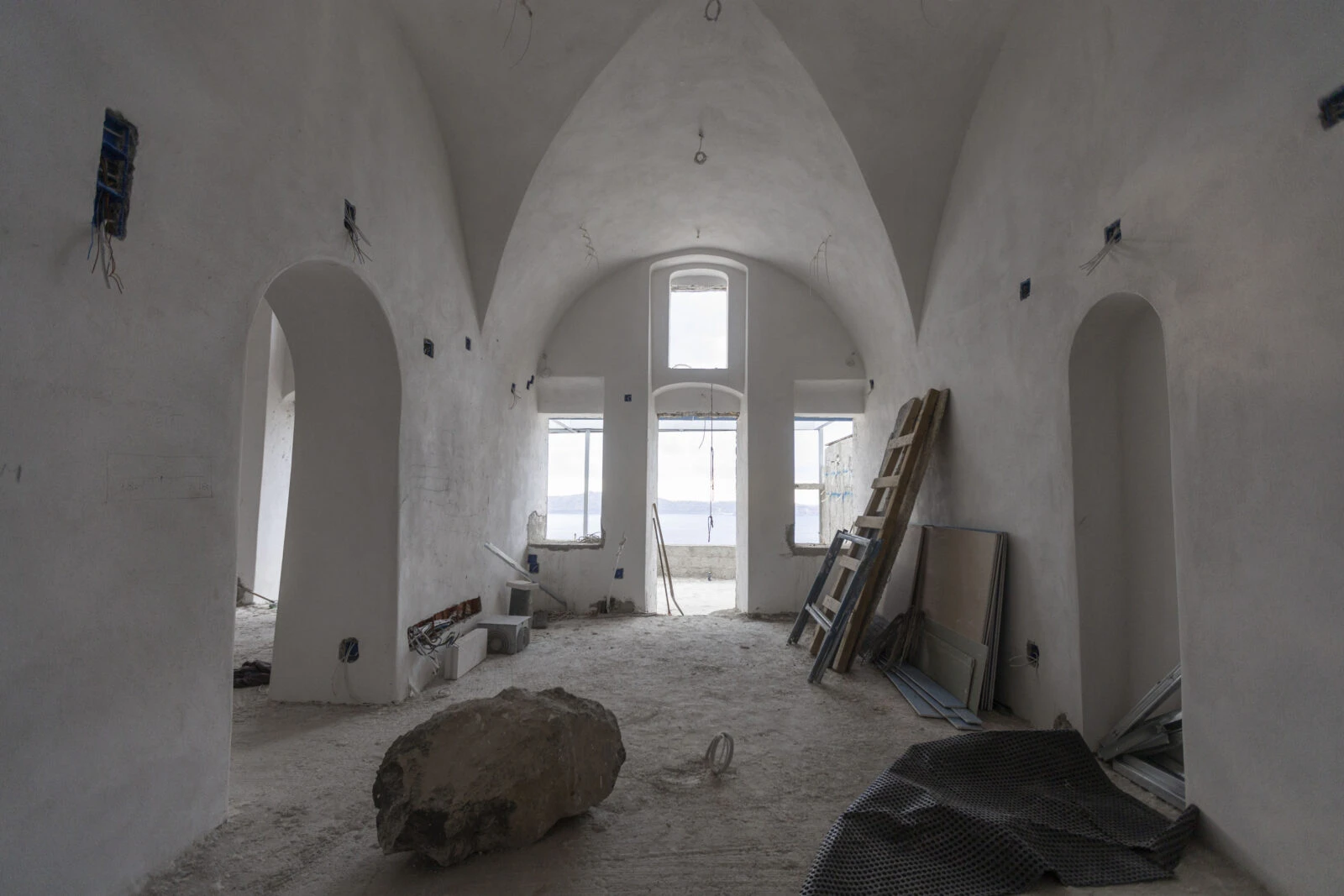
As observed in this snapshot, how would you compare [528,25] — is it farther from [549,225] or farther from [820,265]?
[820,265]

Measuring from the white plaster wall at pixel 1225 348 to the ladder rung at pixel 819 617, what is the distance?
1.60 metres

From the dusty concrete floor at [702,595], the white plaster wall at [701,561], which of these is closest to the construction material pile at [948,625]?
the dusty concrete floor at [702,595]

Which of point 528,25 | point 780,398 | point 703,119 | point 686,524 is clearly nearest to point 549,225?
point 703,119

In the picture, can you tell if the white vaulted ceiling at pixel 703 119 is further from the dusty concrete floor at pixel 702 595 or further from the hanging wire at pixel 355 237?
the dusty concrete floor at pixel 702 595

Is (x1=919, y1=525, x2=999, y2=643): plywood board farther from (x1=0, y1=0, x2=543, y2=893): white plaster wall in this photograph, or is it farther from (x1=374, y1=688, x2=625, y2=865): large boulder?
(x1=0, y1=0, x2=543, y2=893): white plaster wall

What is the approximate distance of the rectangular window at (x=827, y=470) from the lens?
30.1 ft

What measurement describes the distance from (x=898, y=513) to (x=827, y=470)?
570 cm

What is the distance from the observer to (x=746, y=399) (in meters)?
7.98

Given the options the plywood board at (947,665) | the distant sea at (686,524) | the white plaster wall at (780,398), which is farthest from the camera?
the distant sea at (686,524)

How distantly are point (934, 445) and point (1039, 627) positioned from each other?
1.94m

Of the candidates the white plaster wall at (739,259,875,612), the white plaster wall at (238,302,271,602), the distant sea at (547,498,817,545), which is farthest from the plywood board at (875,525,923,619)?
the distant sea at (547,498,817,545)

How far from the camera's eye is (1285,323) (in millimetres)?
2229

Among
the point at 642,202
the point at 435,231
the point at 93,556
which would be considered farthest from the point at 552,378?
the point at 93,556

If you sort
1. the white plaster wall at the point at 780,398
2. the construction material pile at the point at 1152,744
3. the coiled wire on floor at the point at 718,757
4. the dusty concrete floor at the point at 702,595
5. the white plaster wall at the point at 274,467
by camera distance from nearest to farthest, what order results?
the construction material pile at the point at 1152,744 → the coiled wire on floor at the point at 718,757 → the white plaster wall at the point at 780,398 → the white plaster wall at the point at 274,467 → the dusty concrete floor at the point at 702,595
